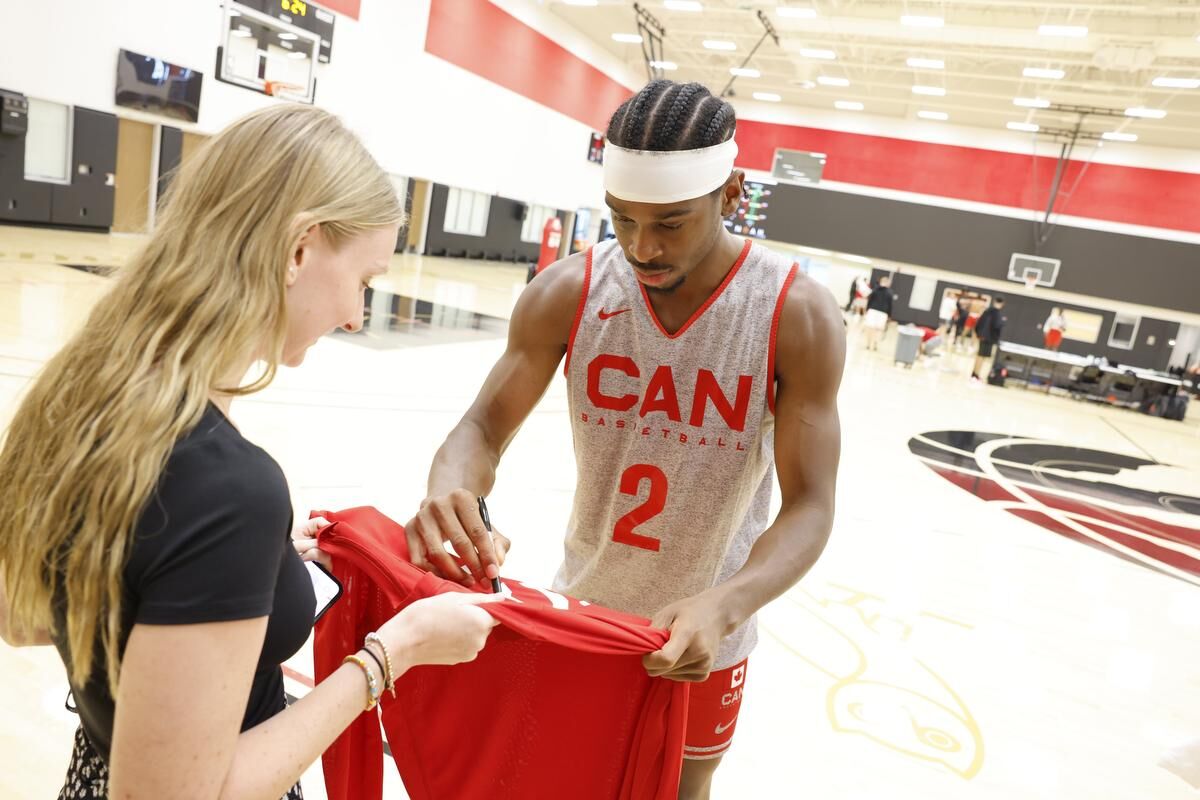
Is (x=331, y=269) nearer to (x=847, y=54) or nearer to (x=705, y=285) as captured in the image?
(x=705, y=285)

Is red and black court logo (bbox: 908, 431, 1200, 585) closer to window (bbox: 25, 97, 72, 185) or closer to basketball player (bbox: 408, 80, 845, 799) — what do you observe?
basketball player (bbox: 408, 80, 845, 799)

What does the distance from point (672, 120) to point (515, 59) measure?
1900 cm

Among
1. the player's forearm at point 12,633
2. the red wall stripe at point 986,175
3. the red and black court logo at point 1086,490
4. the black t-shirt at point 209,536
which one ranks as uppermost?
the red wall stripe at point 986,175

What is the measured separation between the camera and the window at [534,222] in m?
21.8

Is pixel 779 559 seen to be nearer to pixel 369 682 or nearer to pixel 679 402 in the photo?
pixel 679 402

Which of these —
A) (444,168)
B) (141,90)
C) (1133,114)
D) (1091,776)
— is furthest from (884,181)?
(1091,776)

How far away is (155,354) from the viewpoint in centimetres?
84


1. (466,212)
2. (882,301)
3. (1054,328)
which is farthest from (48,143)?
(1054,328)

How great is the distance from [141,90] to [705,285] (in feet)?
42.0

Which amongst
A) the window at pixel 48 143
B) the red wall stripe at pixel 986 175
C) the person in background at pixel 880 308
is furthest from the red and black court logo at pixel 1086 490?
the red wall stripe at pixel 986 175

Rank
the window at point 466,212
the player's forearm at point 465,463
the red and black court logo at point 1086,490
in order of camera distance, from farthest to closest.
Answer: the window at point 466,212
the red and black court logo at point 1086,490
the player's forearm at point 465,463

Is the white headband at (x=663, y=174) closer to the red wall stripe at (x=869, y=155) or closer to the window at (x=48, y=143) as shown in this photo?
the window at (x=48, y=143)

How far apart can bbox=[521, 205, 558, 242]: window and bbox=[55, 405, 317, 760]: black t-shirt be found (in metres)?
21.3

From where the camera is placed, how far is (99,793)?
3.29ft
